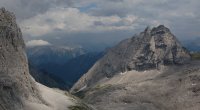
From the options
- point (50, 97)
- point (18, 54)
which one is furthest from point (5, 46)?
point (50, 97)

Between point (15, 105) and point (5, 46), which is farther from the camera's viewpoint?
point (5, 46)

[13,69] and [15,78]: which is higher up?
[13,69]

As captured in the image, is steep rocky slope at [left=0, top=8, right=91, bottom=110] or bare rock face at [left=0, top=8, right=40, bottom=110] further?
steep rocky slope at [left=0, top=8, right=91, bottom=110]

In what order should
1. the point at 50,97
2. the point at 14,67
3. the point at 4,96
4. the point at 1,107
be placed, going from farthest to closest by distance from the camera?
the point at 50,97, the point at 14,67, the point at 4,96, the point at 1,107

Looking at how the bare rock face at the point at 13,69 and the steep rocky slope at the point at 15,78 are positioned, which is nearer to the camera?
the bare rock face at the point at 13,69

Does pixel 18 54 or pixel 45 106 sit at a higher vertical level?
pixel 18 54

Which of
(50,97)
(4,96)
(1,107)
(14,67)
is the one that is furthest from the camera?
(50,97)

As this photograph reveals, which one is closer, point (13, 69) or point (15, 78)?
point (15, 78)

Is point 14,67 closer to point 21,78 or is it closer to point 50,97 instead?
point 21,78
